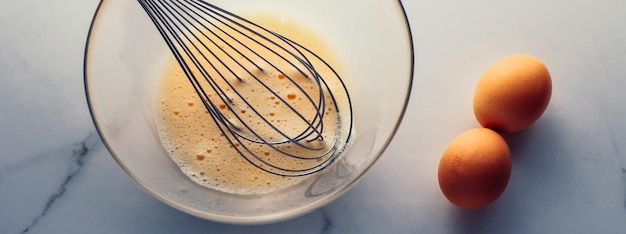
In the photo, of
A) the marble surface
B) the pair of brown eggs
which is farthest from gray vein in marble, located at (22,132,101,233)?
the pair of brown eggs

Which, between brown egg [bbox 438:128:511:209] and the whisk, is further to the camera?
the whisk

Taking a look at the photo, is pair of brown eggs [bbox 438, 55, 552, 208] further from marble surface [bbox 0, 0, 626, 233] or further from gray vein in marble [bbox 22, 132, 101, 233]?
gray vein in marble [bbox 22, 132, 101, 233]

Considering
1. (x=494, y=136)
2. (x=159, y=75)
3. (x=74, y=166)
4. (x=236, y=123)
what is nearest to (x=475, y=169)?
(x=494, y=136)

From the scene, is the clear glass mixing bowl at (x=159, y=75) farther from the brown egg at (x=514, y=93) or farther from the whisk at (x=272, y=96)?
the brown egg at (x=514, y=93)

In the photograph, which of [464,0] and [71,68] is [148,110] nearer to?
[71,68]

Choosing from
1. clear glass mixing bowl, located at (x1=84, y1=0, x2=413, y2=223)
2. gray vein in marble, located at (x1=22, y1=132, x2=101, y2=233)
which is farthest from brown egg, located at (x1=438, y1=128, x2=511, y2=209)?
gray vein in marble, located at (x1=22, y1=132, x2=101, y2=233)

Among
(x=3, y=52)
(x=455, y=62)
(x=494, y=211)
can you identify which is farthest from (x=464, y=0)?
(x=3, y=52)

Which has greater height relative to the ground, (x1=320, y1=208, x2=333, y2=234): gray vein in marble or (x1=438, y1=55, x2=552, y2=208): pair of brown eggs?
(x1=438, y1=55, x2=552, y2=208): pair of brown eggs

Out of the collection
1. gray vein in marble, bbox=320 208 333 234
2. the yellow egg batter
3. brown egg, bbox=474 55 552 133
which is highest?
brown egg, bbox=474 55 552 133
